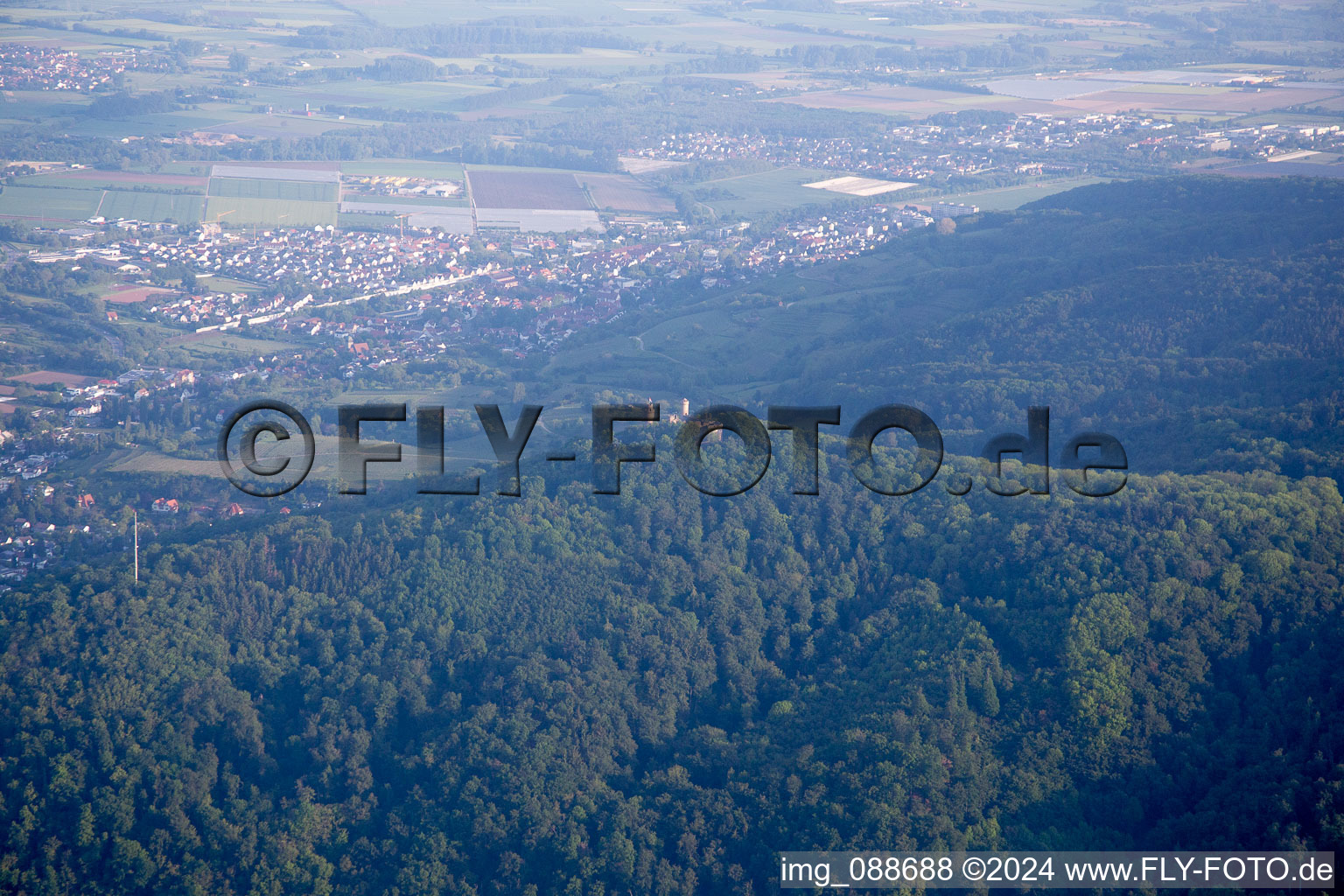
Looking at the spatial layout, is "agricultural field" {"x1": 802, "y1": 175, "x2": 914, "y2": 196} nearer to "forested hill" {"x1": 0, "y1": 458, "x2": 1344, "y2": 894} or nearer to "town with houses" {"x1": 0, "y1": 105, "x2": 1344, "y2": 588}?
"town with houses" {"x1": 0, "y1": 105, "x2": 1344, "y2": 588}

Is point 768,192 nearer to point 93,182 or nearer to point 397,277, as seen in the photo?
point 397,277

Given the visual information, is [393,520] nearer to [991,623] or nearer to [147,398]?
[991,623]

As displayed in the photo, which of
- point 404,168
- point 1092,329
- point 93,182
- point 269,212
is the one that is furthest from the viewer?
point 404,168

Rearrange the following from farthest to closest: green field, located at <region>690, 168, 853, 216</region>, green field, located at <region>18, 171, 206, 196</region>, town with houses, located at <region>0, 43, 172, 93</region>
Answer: town with houses, located at <region>0, 43, 172, 93</region>, green field, located at <region>690, 168, 853, 216</region>, green field, located at <region>18, 171, 206, 196</region>

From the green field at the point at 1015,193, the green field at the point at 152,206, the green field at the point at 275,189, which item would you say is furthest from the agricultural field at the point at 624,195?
the green field at the point at 152,206

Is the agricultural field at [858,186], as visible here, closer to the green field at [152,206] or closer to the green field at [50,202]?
the green field at [152,206]

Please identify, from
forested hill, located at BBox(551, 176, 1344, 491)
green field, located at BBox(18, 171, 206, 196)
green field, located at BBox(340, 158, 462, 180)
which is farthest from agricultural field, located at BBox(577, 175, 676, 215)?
green field, located at BBox(18, 171, 206, 196)

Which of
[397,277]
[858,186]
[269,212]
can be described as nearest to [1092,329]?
[397,277]
